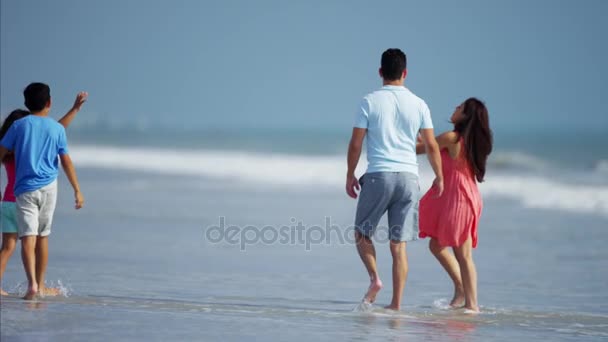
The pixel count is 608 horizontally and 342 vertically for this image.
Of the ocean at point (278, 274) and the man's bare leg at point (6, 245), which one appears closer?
the ocean at point (278, 274)

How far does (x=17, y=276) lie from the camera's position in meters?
7.31

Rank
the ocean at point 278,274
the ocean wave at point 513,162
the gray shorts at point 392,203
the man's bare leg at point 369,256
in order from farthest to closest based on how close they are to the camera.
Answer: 1. the ocean wave at point 513,162
2. the man's bare leg at point 369,256
3. the gray shorts at point 392,203
4. the ocean at point 278,274

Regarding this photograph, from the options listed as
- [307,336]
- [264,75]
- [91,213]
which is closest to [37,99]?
[307,336]

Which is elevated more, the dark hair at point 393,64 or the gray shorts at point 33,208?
the dark hair at point 393,64

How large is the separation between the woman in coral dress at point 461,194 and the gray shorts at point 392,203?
12.0 inches

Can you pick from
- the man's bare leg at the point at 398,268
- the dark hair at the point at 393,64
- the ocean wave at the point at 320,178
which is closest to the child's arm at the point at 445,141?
the dark hair at the point at 393,64

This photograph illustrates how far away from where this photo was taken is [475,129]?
21.3 feet

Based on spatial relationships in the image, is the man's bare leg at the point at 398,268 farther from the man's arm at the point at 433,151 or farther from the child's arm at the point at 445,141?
the child's arm at the point at 445,141

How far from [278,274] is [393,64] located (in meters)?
2.64

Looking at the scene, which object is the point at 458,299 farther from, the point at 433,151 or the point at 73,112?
the point at 73,112

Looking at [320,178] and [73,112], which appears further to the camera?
[320,178]

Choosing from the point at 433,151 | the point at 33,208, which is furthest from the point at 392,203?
the point at 33,208

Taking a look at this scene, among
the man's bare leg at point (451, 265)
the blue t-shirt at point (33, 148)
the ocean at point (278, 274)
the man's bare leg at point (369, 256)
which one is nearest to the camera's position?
the ocean at point (278, 274)

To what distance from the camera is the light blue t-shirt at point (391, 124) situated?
6156mm
